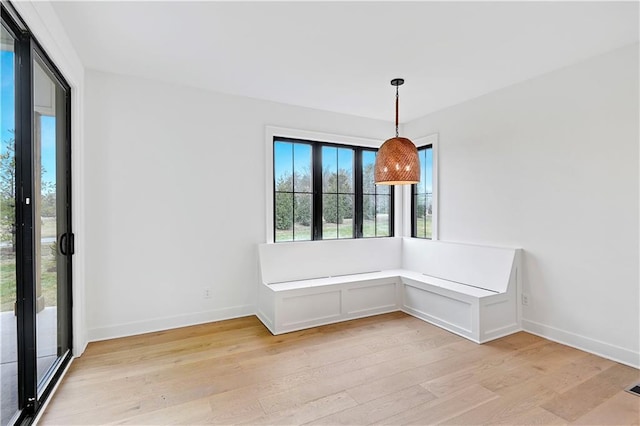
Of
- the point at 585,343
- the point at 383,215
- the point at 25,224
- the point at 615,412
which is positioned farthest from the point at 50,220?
the point at 585,343

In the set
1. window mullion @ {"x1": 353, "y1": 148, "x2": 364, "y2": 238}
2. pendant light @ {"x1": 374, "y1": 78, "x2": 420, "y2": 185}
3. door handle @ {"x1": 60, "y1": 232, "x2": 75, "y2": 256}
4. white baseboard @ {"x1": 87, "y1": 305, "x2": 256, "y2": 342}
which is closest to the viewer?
door handle @ {"x1": 60, "y1": 232, "x2": 75, "y2": 256}

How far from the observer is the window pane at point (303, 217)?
434 cm

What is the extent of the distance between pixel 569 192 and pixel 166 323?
4281mm

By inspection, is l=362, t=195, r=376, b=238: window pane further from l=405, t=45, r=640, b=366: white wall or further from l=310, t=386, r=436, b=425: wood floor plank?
l=310, t=386, r=436, b=425: wood floor plank

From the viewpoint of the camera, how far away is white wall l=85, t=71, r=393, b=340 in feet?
10.6

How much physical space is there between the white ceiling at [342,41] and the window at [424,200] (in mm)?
1196

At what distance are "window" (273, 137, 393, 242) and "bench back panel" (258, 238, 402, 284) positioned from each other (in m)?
0.20

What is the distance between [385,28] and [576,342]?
328cm

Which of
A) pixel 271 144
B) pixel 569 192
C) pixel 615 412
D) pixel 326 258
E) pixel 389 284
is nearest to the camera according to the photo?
pixel 615 412

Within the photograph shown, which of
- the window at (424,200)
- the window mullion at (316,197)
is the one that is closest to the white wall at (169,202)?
Result: the window mullion at (316,197)

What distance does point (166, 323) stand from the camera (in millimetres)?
3521

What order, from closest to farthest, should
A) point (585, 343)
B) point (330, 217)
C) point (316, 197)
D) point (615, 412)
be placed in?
point (615, 412)
point (585, 343)
point (316, 197)
point (330, 217)

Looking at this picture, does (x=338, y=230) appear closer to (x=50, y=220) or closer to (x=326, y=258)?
(x=326, y=258)

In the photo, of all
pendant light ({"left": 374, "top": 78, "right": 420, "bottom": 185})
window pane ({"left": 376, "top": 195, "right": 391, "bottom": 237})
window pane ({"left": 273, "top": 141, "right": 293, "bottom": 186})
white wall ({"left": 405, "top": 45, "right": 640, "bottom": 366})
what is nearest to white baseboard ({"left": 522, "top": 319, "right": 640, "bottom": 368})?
white wall ({"left": 405, "top": 45, "right": 640, "bottom": 366})
